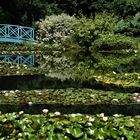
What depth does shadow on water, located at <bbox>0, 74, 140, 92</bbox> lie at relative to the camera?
12305mm

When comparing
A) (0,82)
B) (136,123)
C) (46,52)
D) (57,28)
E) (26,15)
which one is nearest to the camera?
(136,123)

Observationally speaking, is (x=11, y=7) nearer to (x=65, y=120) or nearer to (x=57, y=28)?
(x=57, y=28)

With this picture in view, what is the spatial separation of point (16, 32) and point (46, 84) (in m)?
16.0

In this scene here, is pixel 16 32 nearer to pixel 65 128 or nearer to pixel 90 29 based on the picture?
pixel 90 29

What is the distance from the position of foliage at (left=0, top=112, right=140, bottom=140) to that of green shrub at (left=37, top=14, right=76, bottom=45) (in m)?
21.3

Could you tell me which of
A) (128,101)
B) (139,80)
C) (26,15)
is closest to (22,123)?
(128,101)

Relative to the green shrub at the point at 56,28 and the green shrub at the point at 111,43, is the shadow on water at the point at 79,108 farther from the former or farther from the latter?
the green shrub at the point at 56,28

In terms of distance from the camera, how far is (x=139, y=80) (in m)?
12.7

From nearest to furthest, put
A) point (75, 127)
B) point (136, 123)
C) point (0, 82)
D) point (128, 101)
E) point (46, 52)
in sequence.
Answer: point (75, 127), point (136, 123), point (128, 101), point (0, 82), point (46, 52)

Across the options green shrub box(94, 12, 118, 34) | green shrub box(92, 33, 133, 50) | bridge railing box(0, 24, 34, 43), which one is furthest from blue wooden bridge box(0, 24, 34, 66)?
green shrub box(92, 33, 133, 50)

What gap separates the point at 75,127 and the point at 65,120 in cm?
20

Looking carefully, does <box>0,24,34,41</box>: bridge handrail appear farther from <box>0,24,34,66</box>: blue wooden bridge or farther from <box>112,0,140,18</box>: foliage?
<box>112,0,140,18</box>: foliage

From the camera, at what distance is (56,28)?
89.8 ft

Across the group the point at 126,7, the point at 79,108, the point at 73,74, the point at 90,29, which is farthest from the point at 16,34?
the point at 79,108
